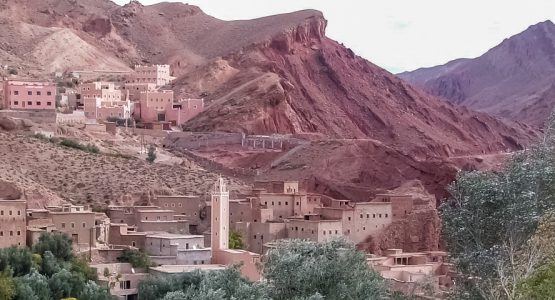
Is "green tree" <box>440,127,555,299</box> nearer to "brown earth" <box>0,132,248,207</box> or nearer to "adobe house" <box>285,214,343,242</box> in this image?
"adobe house" <box>285,214,343,242</box>

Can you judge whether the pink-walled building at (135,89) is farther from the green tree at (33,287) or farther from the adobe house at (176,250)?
the green tree at (33,287)

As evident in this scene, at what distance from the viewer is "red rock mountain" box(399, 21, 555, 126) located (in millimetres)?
132250

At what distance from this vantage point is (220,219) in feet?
109

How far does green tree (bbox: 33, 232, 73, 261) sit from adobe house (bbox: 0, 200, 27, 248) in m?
0.65

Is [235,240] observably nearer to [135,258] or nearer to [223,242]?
[223,242]

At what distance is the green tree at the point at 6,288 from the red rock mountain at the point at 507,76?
100032 millimetres

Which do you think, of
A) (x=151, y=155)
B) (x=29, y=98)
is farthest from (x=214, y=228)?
(x=29, y=98)

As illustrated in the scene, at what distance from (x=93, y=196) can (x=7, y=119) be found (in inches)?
390

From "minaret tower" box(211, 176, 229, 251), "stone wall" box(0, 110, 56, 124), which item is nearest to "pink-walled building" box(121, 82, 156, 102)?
"stone wall" box(0, 110, 56, 124)

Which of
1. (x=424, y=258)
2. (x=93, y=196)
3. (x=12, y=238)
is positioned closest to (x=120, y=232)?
(x=12, y=238)

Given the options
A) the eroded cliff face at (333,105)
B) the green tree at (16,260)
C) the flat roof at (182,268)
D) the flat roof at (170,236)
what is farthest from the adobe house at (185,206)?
the eroded cliff face at (333,105)

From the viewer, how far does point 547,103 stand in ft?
370

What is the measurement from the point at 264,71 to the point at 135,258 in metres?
48.0

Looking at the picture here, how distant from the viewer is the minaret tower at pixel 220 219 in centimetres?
3297
